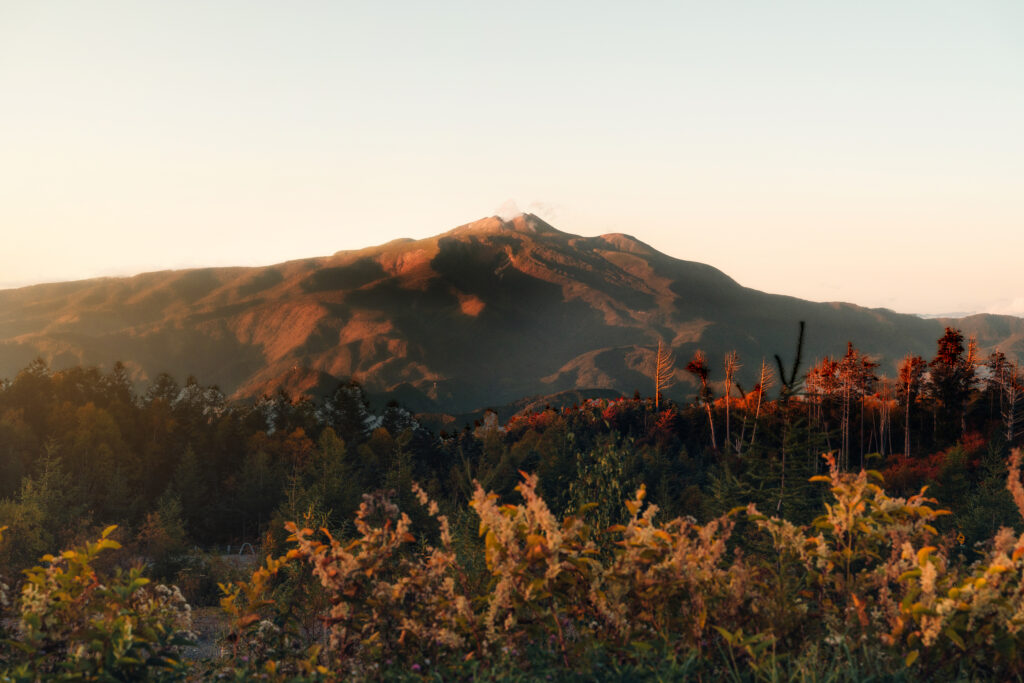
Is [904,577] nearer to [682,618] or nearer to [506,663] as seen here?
[682,618]

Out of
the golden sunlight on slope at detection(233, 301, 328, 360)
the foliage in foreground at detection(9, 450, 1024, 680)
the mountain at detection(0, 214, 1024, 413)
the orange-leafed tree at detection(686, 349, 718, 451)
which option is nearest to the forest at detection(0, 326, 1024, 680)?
the foliage in foreground at detection(9, 450, 1024, 680)

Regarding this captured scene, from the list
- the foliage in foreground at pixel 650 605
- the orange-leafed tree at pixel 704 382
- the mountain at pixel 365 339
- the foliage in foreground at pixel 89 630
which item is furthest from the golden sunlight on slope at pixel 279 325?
the foliage in foreground at pixel 650 605

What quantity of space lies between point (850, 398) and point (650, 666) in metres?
21.6

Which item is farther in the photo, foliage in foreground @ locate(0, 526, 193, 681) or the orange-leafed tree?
the orange-leafed tree

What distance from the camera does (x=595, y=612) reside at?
3.33m

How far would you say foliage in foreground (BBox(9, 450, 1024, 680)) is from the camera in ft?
9.57

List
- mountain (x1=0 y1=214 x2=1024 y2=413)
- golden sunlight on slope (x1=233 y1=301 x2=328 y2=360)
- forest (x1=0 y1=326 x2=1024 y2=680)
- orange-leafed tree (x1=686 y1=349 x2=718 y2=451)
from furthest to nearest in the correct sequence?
golden sunlight on slope (x1=233 y1=301 x2=328 y2=360)
mountain (x1=0 y1=214 x2=1024 y2=413)
orange-leafed tree (x1=686 y1=349 x2=718 y2=451)
forest (x1=0 y1=326 x2=1024 y2=680)

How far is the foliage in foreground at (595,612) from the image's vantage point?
9.57ft

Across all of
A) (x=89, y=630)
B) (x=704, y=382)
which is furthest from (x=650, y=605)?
(x=704, y=382)

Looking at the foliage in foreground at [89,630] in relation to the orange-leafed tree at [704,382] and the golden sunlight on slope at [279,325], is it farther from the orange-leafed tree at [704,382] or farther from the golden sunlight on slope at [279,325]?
the golden sunlight on slope at [279,325]

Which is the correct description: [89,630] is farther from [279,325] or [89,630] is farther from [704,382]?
[279,325]

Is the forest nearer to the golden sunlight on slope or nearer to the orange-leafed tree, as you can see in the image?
the orange-leafed tree

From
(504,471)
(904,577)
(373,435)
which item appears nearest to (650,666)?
(904,577)

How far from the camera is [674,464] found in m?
13.6
